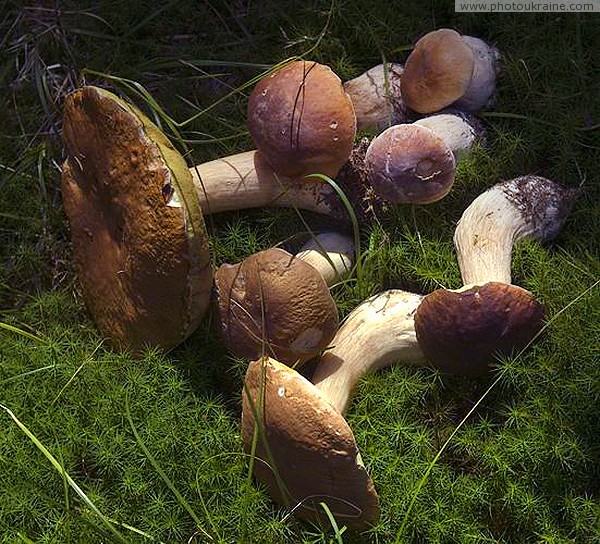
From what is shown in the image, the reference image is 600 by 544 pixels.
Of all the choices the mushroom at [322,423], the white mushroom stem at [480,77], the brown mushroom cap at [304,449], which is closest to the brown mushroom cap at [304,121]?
the white mushroom stem at [480,77]

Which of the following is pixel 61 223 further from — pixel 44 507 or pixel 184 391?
pixel 44 507

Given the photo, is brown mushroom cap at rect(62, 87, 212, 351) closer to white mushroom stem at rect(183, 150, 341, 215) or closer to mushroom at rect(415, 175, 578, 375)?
white mushroom stem at rect(183, 150, 341, 215)

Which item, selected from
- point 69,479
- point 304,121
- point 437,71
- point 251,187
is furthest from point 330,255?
point 69,479

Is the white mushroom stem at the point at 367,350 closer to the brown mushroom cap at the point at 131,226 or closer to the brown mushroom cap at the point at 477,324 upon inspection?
the brown mushroom cap at the point at 477,324

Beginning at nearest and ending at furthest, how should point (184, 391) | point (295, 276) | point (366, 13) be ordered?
point (295, 276)
point (184, 391)
point (366, 13)

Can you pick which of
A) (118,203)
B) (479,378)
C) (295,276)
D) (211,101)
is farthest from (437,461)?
(211,101)

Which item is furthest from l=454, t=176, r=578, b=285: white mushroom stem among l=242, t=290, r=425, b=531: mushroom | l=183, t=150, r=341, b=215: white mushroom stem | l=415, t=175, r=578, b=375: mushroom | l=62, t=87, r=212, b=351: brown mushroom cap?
l=62, t=87, r=212, b=351: brown mushroom cap

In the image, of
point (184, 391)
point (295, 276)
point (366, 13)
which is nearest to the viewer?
point (295, 276)
